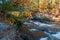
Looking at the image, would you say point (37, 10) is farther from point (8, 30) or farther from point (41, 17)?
point (8, 30)

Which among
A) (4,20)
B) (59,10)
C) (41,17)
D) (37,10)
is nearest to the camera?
(4,20)

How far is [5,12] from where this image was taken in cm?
552

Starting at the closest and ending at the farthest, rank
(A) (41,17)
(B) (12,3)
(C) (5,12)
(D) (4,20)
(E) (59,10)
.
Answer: (D) (4,20)
(C) (5,12)
(B) (12,3)
(A) (41,17)
(E) (59,10)

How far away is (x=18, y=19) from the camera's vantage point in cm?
572

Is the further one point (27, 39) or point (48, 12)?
point (48, 12)

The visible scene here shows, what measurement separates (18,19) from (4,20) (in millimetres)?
685

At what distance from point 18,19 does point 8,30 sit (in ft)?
3.80

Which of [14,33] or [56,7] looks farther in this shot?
[56,7]

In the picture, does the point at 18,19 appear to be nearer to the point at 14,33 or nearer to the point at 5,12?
the point at 5,12

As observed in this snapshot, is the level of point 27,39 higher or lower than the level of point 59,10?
higher

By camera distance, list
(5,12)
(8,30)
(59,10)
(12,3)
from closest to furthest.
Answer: (8,30), (5,12), (12,3), (59,10)

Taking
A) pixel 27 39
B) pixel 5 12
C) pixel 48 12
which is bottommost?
pixel 48 12

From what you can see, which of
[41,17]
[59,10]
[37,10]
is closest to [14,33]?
[41,17]

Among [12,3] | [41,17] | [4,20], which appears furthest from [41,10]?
[4,20]
